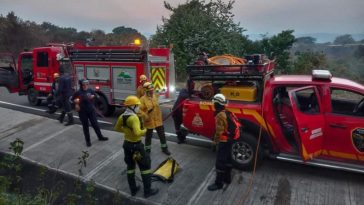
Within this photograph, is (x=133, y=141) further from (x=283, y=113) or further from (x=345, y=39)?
(x=345, y=39)

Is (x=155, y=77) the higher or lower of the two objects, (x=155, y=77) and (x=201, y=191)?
the higher

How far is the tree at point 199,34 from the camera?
63.3 ft

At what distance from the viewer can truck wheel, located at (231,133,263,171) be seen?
6.56m

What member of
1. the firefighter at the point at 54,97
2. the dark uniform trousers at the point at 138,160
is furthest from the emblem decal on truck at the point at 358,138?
the firefighter at the point at 54,97

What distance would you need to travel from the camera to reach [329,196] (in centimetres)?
582

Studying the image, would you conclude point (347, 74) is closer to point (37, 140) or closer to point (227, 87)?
point (227, 87)

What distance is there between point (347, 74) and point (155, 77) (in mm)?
13567

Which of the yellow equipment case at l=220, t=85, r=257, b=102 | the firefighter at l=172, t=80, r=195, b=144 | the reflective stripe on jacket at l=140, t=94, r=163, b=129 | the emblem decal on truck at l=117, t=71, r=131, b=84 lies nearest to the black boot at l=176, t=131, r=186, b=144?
the firefighter at l=172, t=80, r=195, b=144

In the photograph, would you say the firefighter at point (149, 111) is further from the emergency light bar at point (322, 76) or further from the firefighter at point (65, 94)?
the firefighter at point (65, 94)

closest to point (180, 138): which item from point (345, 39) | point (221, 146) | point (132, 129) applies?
point (221, 146)

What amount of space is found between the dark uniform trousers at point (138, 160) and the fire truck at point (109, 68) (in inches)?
182

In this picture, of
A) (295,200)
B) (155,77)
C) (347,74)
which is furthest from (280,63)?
(295,200)

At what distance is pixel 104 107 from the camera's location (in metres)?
11.4

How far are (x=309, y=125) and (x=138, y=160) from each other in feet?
9.91
